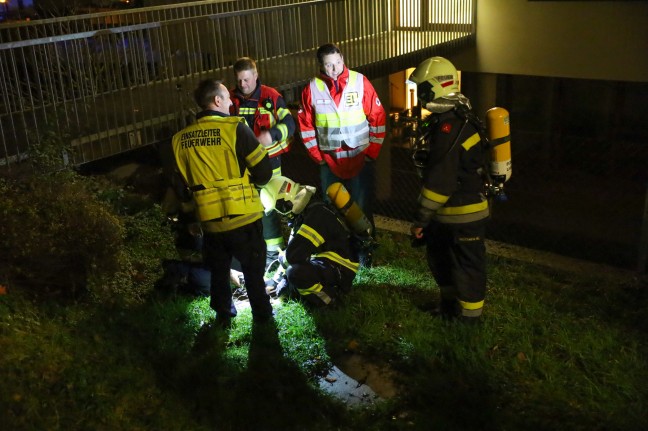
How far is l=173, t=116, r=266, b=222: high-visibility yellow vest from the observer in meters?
4.21

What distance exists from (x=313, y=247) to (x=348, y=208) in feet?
1.46

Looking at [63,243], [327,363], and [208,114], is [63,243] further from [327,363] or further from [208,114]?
[327,363]

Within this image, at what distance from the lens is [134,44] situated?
665 cm

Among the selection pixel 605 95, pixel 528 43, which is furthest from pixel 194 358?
pixel 605 95

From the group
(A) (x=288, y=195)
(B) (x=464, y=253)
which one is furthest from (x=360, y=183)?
(B) (x=464, y=253)

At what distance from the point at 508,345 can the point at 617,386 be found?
73 centimetres

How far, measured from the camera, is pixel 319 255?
491 cm

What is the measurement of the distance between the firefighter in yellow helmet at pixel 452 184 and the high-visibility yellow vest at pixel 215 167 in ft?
3.70

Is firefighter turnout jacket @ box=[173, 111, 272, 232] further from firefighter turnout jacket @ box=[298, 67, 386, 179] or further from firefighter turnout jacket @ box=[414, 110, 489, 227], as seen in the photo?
firefighter turnout jacket @ box=[298, 67, 386, 179]

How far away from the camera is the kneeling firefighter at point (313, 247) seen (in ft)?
15.5

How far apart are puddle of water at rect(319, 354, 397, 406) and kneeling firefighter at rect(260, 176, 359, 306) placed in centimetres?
65

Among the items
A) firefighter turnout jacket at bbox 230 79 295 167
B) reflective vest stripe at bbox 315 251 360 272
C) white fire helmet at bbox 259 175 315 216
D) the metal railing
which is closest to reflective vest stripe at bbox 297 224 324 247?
reflective vest stripe at bbox 315 251 360 272

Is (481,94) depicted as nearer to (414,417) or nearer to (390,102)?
(390,102)

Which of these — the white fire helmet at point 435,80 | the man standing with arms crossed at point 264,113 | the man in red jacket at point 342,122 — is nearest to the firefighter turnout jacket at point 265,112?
the man standing with arms crossed at point 264,113
